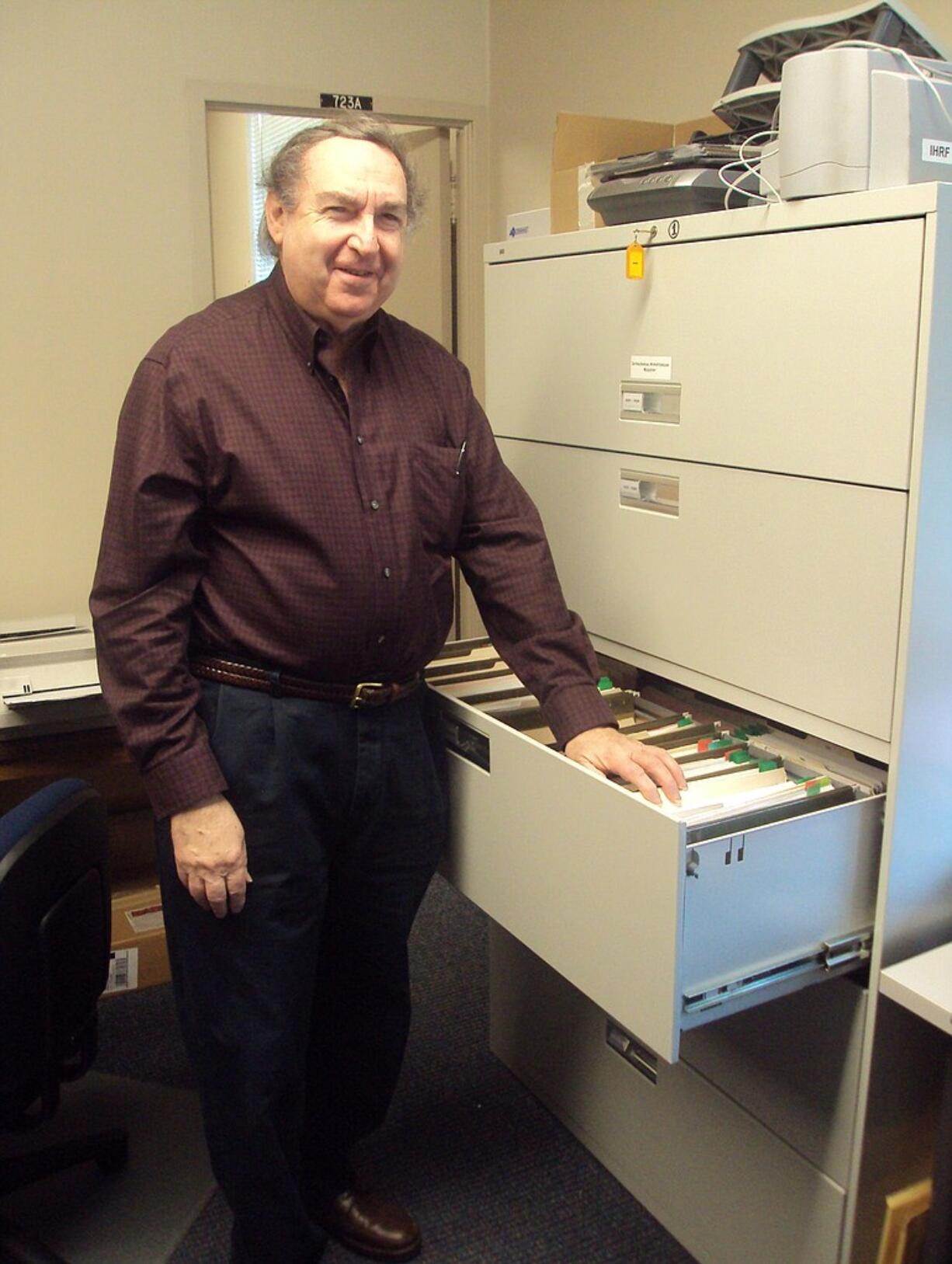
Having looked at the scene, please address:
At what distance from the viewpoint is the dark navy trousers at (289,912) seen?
1.38 meters

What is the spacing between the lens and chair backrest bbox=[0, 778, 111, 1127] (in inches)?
54.0

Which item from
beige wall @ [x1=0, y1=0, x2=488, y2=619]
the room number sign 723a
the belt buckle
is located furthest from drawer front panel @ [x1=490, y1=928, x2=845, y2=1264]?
the room number sign 723a

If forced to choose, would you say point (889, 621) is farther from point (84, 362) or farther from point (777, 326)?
point (84, 362)

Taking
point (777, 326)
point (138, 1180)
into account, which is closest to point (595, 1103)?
point (138, 1180)

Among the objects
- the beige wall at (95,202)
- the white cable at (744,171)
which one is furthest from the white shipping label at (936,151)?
the beige wall at (95,202)

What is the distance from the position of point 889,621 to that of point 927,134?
49 cm

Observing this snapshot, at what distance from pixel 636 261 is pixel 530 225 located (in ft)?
1.95

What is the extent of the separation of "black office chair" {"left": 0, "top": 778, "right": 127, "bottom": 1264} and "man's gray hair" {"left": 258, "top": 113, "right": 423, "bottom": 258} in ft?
2.55

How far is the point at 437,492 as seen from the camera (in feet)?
4.76

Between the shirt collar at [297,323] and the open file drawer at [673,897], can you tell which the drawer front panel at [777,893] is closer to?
the open file drawer at [673,897]

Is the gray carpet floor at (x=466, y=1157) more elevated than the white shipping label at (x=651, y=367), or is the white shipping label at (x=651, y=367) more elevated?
the white shipping label at (x=651, y=367)

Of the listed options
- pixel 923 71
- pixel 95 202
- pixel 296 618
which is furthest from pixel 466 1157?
pixel 95 202

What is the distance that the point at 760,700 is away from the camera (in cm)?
138

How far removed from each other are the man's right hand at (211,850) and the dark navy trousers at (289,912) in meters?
0.03
